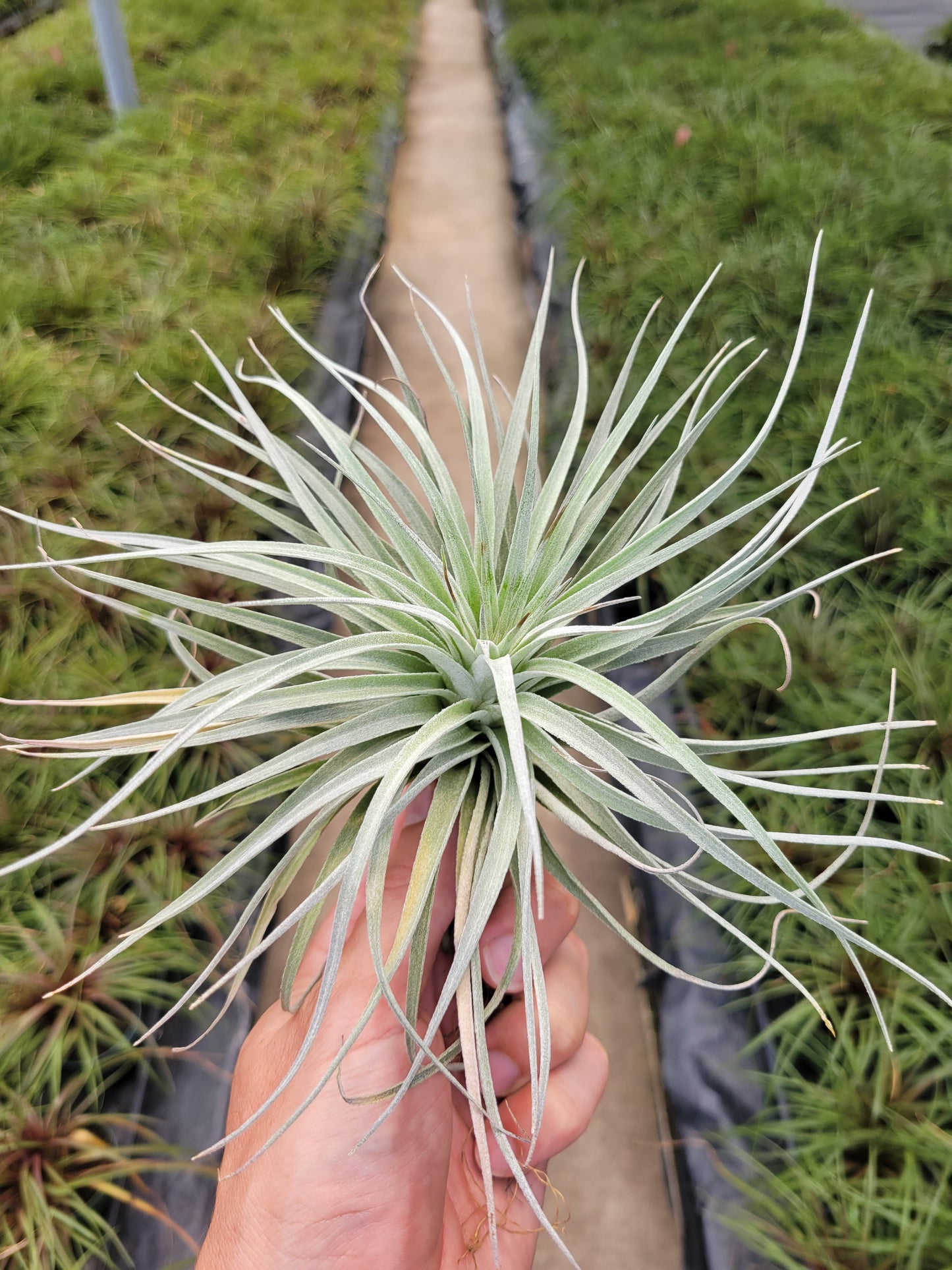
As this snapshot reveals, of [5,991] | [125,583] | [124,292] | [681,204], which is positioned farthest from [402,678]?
[681,204]

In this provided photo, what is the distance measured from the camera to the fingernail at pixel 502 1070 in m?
0.66

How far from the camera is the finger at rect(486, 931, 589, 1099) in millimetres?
661

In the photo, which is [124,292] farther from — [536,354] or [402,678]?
[402,678]

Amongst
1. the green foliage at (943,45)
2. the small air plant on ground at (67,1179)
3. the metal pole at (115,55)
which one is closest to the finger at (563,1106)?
the small air plant on ground at (67,1179)

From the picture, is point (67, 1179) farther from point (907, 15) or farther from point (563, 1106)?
point (907, 15)

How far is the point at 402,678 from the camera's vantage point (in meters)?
0.56

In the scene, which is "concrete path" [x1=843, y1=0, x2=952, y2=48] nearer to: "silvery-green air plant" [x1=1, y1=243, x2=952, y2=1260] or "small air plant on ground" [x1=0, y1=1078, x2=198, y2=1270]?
"silvery-green air plant" [x1=1, y1=243, x2=952, y2=1260]

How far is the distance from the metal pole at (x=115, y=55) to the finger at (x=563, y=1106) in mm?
2314

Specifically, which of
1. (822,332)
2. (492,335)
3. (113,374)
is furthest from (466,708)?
(492,335)

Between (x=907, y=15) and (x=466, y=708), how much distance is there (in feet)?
16.2

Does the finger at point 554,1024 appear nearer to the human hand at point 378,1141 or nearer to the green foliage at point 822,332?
the human hand at point 378,1141

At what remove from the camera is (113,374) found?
4.21 feet

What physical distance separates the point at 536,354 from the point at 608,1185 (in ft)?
3.22

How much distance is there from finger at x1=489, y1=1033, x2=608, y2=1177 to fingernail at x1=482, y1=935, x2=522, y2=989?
11 centimetres
